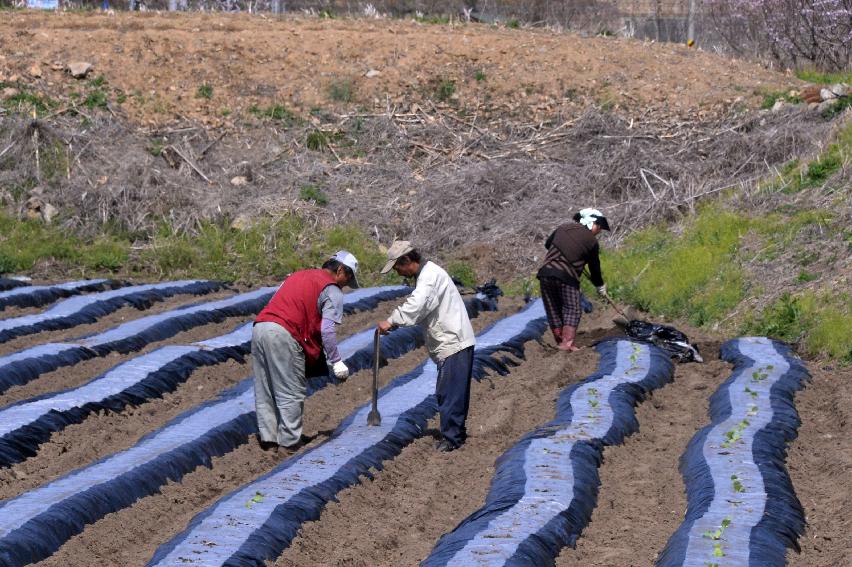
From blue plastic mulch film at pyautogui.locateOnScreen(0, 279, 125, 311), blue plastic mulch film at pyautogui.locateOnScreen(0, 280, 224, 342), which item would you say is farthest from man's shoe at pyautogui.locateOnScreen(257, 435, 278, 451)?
blue plastic mulch film at pyautogui.locateOnScreen(0, 279, 125, 311)

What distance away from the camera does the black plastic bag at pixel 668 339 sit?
34.2ft

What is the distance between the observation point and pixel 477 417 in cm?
842

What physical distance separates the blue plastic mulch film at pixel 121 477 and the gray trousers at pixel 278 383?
29cm

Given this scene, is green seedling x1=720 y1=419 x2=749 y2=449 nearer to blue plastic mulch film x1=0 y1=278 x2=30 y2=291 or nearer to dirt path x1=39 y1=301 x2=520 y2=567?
dirt path x1=39 y1=301 x2=520 y2=567

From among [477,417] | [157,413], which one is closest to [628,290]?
[477,417]

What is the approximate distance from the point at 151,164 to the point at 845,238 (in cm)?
913

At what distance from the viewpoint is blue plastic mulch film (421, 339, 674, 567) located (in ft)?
17.8

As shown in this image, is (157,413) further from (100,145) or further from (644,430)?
(100,145)

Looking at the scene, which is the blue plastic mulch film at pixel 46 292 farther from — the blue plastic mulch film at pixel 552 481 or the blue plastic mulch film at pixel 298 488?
the blue plastic mulch film at pixel 552 481

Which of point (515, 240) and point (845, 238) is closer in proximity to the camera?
point (845, 238)

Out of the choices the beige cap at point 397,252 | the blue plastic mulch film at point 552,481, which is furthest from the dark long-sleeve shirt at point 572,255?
the beige cap at point 397,252

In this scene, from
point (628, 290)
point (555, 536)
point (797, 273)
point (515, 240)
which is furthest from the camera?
point (515, 240)

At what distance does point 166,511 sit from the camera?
6.37 m

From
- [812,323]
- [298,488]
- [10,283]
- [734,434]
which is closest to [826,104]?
[812,323]
